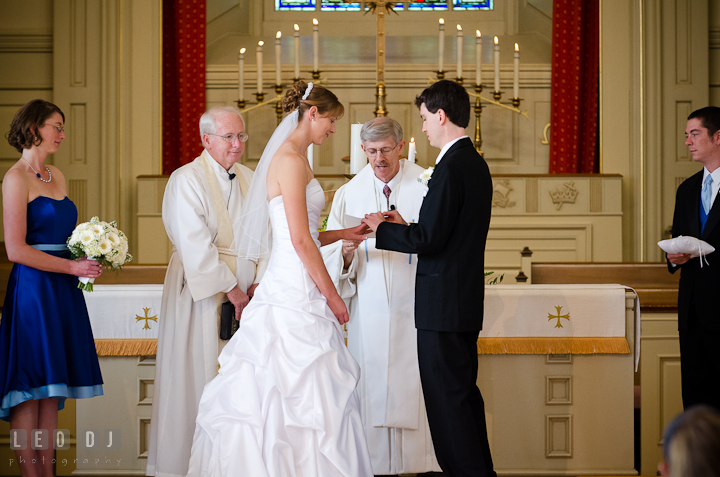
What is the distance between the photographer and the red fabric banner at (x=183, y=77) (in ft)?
23.4

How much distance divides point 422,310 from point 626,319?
1.40 meters

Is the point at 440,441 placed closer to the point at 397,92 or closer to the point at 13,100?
the point at 397,92

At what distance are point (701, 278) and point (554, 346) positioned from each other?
795mm

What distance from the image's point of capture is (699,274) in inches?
127

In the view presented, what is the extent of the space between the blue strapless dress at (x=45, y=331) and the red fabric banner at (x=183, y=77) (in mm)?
4252

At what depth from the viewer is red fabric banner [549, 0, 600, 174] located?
713 centimetres

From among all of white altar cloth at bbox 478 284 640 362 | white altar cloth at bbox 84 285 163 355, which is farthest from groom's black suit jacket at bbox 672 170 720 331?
white altar cloth at bbox 84 285 163 355

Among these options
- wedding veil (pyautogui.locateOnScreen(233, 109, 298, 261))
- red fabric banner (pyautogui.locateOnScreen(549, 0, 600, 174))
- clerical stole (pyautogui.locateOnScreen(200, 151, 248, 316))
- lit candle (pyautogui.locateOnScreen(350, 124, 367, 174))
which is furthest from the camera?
red fabric banner (pyautogui.locateOnScreen(549, 0, 600, 174))

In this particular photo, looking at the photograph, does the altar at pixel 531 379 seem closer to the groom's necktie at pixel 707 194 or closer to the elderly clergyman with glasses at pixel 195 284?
the elderly clergyman with glasses at pixel 195 284

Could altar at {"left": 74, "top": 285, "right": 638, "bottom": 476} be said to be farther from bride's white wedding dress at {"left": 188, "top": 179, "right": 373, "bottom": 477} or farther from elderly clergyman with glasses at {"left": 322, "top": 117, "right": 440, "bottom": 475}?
bride's white wedding dress at {"left": 188, "top": 179, "right": 373, "bottom": 477}

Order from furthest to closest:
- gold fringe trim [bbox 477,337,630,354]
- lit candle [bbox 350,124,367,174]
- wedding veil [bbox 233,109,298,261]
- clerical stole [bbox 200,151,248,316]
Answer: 1. lit candle [bbox 350,124,367,174]
2. gold fringe trim [bbox 477,337,630,354]
3. clerical stole [bbox 200,151,248,316]
4. wedding veil [bbox 233,109,298,261]

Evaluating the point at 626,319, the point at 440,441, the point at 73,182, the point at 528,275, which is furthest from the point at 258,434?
the point at 73,182

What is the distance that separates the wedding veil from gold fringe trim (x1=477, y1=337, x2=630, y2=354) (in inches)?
51.7

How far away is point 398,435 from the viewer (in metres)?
3.48
